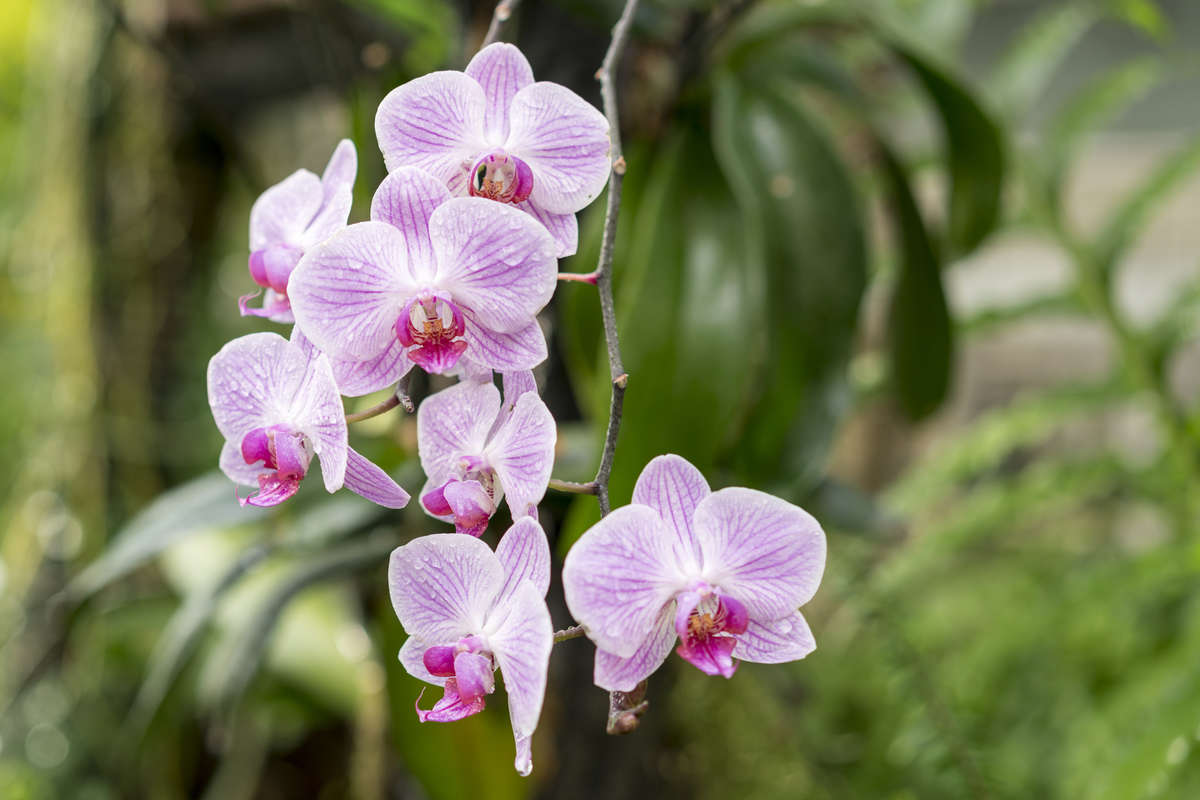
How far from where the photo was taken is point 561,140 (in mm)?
288

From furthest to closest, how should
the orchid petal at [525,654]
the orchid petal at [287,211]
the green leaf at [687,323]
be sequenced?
the green leaf at [687,323] < the orchid petal at [287,211] < the orchid petal at [525,654]

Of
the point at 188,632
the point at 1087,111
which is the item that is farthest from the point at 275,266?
the point at 1087,111

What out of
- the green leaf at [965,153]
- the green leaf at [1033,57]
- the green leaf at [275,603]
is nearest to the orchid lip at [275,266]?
the green leaf at [275,603]

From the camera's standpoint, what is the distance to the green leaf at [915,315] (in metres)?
0.69

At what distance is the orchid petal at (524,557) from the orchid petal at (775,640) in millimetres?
60

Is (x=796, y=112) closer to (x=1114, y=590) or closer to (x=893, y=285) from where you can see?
(x=893, y=285)

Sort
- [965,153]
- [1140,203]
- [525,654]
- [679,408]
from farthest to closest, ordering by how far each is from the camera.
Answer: [1140,203], [965,153], [679,408], [525,654]

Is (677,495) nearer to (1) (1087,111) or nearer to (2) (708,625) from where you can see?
(2) (708,625)

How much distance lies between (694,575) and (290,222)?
0.20 meters

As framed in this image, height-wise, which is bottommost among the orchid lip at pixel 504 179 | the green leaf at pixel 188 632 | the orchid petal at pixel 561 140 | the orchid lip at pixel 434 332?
the green leaf at pixel 188 632

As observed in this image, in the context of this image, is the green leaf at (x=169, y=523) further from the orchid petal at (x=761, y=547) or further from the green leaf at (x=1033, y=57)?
the green leaf at (x=1033, y=57)

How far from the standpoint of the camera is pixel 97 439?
110cm

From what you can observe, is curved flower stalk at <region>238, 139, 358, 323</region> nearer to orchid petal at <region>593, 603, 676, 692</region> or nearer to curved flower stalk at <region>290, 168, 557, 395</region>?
curved flower stalk at <region>290, 168, 557, 395</region>

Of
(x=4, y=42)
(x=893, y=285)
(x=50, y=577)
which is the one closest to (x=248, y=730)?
(x=50, y=577)
